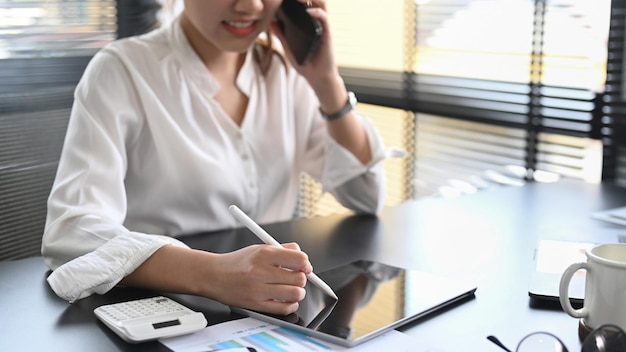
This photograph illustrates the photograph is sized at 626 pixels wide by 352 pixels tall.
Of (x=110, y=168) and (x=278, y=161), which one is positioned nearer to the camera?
(x=110, y=168)

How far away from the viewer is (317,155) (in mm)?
1792

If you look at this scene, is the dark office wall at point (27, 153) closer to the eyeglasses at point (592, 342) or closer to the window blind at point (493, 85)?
the eyeglasses at point (592, 342)

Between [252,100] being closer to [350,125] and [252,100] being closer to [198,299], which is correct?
[350,125]

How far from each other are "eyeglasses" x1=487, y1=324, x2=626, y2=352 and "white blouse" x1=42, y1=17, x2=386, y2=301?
1.73 ft

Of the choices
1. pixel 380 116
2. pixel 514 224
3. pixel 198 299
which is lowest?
pixel 380 116

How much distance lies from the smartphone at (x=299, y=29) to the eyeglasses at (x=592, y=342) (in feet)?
3.05

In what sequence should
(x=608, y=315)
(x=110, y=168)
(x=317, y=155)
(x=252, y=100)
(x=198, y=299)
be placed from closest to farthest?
(x=608, y=315) → (x=198, y=299) → (x=110, y=168) → (x=252, y=100) → (x=317, y=155)

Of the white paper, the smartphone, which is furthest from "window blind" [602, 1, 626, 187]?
the smartphone

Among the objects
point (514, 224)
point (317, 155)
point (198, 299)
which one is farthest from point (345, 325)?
point (317, 155)

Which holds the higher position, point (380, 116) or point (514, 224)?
point (514, 224)

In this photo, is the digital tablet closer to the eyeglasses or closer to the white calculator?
the white calculator

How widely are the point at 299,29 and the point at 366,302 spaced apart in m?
0.76

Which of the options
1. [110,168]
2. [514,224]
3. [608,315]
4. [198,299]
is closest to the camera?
[608,315]

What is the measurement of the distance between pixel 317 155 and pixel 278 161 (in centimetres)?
12
